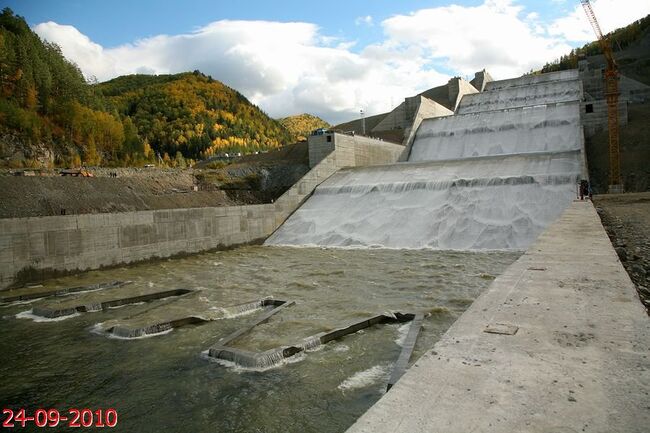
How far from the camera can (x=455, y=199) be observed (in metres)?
19.2

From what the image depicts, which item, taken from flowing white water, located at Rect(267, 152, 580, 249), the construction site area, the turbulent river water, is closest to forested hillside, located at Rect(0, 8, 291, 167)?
the construction site area

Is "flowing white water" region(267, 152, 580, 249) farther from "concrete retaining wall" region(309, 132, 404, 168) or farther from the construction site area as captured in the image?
"concrete retaining wall" region(309, 132, 404, 168)

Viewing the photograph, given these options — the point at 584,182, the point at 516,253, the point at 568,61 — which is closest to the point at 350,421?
the point at 516,253

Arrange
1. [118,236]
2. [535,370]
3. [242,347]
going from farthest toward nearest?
[118,236]
[242,347]
[535,370]

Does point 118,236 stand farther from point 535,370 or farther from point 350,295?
point 535,370

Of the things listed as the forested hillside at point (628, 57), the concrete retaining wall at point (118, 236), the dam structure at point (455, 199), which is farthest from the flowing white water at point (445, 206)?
the forested hillside at point (628, 57)

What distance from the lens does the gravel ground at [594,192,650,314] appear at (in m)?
6.05

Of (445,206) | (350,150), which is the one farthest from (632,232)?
(350,150)

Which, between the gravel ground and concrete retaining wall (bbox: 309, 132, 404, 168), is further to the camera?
concrete retaining wall (bbox: 309, 132, 404, 168)

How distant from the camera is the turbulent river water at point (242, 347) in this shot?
4781 mm

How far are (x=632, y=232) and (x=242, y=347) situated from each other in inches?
358

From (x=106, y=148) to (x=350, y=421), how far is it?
56717mm

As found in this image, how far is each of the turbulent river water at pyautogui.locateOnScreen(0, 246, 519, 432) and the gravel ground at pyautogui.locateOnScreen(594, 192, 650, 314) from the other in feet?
9.19

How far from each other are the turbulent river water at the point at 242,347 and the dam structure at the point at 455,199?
14.6ft
